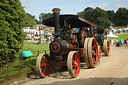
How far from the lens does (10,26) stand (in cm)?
710

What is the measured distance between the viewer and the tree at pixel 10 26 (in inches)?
247

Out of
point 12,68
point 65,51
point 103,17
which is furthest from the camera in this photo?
point 103,17

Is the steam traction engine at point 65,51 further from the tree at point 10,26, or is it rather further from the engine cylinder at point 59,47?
the tree at point 10,26

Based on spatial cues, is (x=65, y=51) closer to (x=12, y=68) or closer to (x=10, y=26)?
(x=12, y=68)

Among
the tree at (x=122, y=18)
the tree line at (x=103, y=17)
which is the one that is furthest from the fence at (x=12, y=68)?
the tree at (x=122, y=18)

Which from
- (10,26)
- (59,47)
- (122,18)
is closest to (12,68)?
(10,26)

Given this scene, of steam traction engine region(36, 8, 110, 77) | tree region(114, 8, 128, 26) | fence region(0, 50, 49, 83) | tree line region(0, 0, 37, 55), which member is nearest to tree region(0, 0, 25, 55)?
tree line region(0, 0, 37, 55)

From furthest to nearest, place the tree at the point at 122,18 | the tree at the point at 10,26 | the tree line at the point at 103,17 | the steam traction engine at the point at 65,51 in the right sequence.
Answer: the tree at the point at 122,18 < the tree line at the point at 103,17 < the tree at the point at 10,26 < the steam traction engine at the point at 65,51

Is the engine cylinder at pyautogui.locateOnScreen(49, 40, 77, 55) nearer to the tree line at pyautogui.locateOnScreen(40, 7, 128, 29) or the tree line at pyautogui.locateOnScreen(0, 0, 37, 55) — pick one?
the tree line at pyautogui.locateOnScreen(0, 0, 37, 55)

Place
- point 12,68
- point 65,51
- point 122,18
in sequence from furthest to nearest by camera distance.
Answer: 1. point 122,18
2. point 12,68
3. point 65,51

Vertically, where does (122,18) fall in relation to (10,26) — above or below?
above

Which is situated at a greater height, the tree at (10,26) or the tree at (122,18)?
the tree at (122,18)

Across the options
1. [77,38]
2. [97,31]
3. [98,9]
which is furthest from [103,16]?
[77,38]

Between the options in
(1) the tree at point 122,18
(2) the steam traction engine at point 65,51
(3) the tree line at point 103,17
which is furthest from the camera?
(1) the tree at point 122,18
